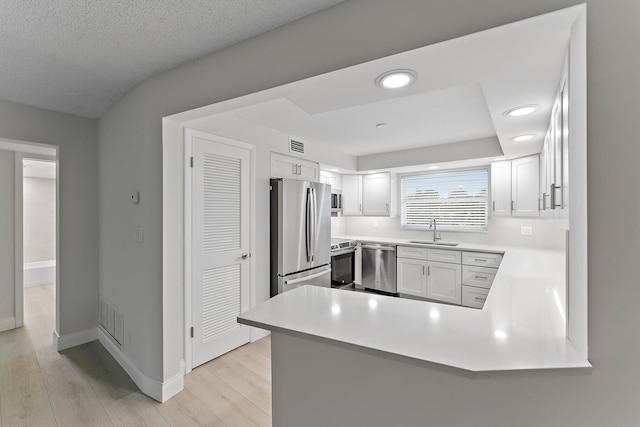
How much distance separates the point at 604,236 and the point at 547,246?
3.57 metres

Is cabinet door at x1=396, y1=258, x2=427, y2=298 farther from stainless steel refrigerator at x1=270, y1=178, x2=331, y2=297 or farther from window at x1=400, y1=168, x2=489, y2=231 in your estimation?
stainless steel refrigerator at x1=270, y1=178, x2=331, y2=297

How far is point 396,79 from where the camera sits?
1.45m

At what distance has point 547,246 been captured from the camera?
379 cm

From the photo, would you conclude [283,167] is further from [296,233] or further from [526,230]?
[526,230]

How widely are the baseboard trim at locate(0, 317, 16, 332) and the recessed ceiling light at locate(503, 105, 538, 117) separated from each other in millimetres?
5573

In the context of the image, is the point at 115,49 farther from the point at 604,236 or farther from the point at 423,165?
the point at 423,165

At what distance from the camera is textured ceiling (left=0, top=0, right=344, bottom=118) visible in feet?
4.56

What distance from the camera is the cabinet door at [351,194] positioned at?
526 centimetres

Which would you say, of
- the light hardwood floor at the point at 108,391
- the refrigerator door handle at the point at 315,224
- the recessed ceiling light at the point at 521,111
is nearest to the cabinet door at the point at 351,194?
the refrigerator door handle at the point at 315,224

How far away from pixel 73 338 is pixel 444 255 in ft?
15.1

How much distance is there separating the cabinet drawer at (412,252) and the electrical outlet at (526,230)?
1321 millimetres

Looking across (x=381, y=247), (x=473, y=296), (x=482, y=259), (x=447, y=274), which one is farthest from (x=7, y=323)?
(x=482, y=259)

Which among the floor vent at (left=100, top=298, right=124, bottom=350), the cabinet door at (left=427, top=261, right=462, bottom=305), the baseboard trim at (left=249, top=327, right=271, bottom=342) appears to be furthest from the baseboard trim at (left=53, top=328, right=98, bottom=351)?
the cabinet door at (left=427, top=261, right=462, bottom=305)

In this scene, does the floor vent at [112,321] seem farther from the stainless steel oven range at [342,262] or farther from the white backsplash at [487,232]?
the white backsplash at [487,232]
